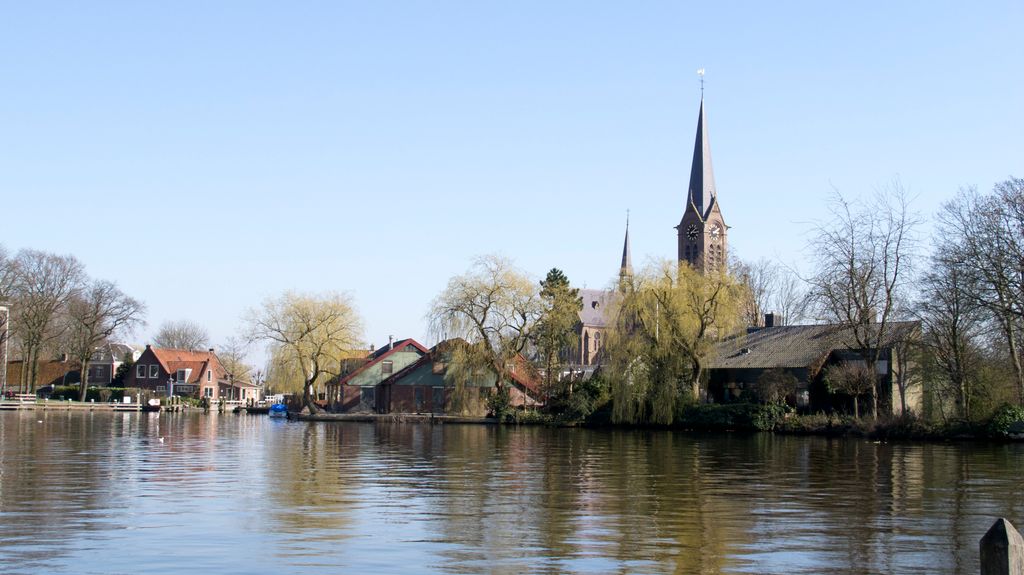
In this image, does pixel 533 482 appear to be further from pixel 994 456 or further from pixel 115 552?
pixel 994 456

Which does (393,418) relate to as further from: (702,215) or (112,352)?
(702,215)

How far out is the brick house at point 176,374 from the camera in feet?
341

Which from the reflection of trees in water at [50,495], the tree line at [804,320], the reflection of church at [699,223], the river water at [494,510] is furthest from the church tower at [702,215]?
the reflection of trees in water at [50,495]

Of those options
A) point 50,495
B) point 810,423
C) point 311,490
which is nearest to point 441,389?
point 810,423

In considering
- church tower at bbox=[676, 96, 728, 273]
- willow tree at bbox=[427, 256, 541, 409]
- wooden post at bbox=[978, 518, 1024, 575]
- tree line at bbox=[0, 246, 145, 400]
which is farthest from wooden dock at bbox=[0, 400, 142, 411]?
wooden post at bbox=[978, 518, 1024, 575]

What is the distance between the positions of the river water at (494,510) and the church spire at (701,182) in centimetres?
7957

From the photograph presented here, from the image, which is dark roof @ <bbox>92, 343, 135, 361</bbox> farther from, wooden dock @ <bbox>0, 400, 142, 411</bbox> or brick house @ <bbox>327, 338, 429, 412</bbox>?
brick house @ <bbox>327, 338, 429, 412</bbox>

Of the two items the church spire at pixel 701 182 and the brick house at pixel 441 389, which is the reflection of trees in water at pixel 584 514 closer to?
the brick house at pixel 441 389

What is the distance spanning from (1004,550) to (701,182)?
369ft

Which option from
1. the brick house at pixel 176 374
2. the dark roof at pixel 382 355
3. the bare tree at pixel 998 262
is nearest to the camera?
the bare tree at pixel 998 262

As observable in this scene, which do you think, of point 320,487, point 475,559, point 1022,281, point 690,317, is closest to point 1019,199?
point 1022,281

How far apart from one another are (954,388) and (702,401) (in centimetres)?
1422

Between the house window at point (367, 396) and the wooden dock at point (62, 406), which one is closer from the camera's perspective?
the house window at point (367, 396)

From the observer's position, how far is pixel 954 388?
157ft
